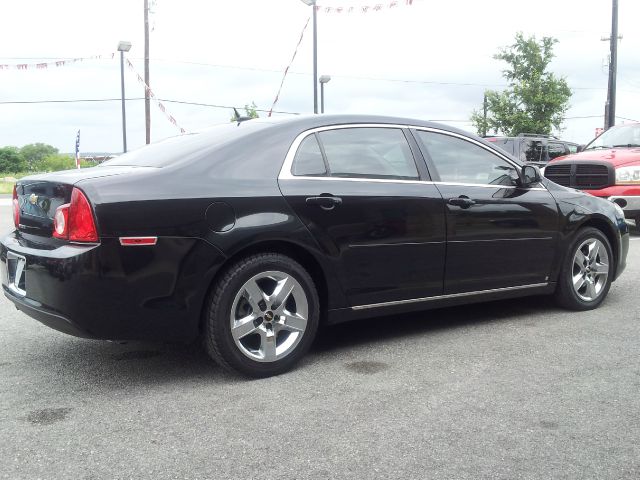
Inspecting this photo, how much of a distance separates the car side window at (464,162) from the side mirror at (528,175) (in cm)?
6

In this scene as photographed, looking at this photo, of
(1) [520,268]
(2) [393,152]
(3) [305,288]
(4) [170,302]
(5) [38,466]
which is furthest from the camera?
(1) [520,268]

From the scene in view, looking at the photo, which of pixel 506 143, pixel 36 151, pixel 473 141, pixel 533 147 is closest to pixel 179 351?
pixel 473 141

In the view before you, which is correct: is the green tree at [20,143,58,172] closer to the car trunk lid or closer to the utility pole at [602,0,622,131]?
the utility pole at [602,0,622,131]

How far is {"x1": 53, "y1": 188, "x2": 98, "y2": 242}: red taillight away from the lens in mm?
3395

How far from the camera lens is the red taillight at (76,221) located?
3.39 metres

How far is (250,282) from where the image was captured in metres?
3.72

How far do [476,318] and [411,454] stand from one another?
8.43 ft

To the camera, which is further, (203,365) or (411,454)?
(203,365)

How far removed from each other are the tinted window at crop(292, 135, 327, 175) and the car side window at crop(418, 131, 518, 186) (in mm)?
875

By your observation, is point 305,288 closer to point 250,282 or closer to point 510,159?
point 250,282

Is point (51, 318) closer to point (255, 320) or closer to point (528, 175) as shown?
point (255, 320)

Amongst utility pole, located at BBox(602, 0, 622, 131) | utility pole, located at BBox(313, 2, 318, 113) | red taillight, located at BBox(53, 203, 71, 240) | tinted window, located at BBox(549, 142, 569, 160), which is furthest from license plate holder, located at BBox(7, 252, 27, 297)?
utility pole, located at BBox(602, 0, 622, 131)

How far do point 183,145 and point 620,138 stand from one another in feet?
29.3

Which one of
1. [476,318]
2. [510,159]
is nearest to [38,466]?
[476,318]
